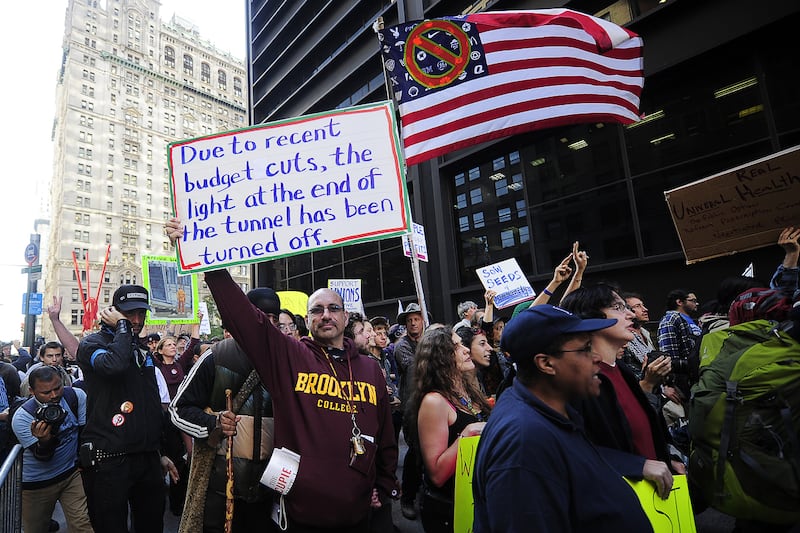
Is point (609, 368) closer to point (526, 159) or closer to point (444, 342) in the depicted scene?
point (444, 342)

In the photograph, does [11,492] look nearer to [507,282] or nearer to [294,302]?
[507,282]

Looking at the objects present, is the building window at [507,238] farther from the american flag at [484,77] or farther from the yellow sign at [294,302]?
the american flag at [484,77]

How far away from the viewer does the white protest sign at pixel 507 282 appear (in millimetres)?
7457

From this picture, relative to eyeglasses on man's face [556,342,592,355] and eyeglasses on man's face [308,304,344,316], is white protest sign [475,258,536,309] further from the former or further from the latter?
eyeglasses on man's face [556,342,592,355]

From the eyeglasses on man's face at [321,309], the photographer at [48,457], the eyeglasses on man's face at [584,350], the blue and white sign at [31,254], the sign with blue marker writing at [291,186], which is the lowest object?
the photographer at [48,457]

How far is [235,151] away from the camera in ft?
9.90

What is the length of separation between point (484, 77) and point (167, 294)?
6.12 metres

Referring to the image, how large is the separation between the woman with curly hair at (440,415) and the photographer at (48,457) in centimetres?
290

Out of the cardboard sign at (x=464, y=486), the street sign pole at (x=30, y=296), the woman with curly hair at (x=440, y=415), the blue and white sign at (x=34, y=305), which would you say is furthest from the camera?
the street sign pole at (x=30, y=296)

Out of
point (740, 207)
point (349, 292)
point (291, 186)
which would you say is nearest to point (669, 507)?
point (291, 186)

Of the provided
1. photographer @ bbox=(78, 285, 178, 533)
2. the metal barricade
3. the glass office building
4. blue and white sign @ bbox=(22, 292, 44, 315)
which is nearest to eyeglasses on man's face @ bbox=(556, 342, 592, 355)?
the metal barricade

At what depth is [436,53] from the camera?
17.5 feet

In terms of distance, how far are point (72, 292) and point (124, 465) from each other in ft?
277

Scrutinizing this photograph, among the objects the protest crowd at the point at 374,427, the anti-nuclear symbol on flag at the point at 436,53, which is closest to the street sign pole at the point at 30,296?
the protest crowd at the point at 374,427
